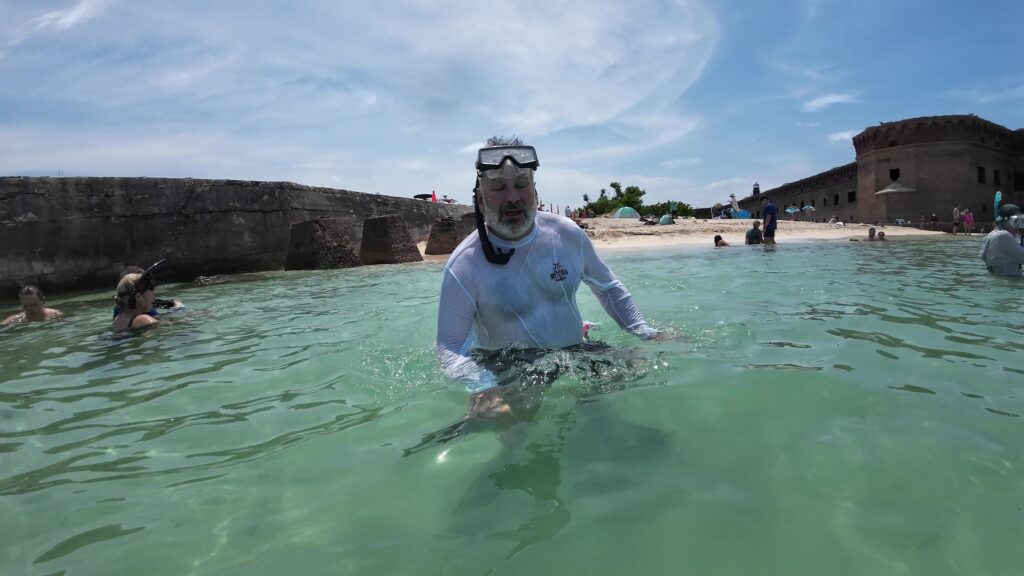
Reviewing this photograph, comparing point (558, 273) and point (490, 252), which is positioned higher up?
point (490, 252)

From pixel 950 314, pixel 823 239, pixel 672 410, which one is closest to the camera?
pixel 672 410

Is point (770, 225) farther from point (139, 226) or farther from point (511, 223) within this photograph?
point (139, 226)

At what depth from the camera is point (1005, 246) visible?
21.0 ft

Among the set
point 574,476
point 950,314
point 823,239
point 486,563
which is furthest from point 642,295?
point 823,239

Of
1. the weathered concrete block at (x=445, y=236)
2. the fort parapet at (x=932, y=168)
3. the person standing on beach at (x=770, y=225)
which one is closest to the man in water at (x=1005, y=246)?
the person standing on beach at (x=770, y=225)

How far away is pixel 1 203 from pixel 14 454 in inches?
357

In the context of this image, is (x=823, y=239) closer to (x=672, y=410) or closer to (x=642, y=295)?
(x=642, y=295)

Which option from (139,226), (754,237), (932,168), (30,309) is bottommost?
(30,309)

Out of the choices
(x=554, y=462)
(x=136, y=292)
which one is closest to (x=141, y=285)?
(x=136, y=292)

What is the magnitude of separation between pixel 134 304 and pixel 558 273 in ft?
15.1

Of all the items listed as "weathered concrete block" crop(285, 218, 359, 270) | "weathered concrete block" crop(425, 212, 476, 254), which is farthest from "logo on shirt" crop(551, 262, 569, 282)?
"weathered concrete block" crop(425, 212, 476, 254)

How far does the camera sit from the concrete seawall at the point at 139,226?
9.08 metres

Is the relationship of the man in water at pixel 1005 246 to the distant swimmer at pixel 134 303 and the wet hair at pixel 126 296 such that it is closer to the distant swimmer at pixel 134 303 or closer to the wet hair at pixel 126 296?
the distant swimmer at pixel 134 303

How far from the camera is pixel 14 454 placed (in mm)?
2434
